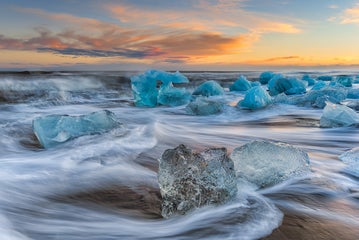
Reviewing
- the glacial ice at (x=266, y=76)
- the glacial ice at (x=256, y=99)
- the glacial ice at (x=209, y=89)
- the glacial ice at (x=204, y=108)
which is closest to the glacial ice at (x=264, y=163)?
the glacial ice at (x=204, y=108)

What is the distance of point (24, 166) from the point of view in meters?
3.31

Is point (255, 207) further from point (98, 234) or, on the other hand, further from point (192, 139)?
point (192, 139)

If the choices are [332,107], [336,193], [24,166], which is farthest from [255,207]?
[332,107]

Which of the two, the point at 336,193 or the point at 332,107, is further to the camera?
the point at 332,107

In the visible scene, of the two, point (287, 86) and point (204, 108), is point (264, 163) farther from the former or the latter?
point (287, 86)

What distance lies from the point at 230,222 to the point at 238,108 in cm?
651

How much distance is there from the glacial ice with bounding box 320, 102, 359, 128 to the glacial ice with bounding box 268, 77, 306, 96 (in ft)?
21.2

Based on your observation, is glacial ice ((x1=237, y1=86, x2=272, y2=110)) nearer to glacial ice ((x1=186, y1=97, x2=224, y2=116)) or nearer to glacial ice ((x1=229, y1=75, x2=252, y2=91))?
glacial ice ((x1=186, y1=97, x2=224, y2=116))

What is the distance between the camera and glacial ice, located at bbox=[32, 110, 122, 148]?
399cm

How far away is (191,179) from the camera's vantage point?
6.74 feet

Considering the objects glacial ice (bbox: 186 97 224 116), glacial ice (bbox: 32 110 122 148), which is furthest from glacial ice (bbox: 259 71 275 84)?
glacial ice (bbox: 32 110 122 148)

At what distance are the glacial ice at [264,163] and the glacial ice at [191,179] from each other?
18.2 inches

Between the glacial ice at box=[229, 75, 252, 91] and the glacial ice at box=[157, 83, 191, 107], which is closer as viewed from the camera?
the glacial ice at box=[157, 83, 191, 107]

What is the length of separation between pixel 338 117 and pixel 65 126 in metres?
4.09
